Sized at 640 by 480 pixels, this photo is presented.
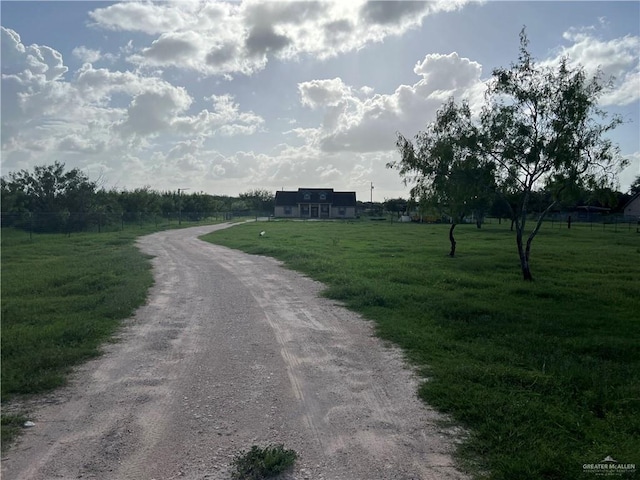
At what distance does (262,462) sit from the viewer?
375 centimetres

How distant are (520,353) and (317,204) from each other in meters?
83.8

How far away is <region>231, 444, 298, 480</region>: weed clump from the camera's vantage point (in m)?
3.67

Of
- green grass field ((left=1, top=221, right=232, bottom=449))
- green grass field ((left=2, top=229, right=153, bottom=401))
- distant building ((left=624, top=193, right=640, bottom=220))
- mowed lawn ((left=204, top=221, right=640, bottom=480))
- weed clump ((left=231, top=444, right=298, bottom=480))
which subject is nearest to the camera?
weed clump ((left=231, top=444, right=298, bottom=480))

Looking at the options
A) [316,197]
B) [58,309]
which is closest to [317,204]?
[316,197]

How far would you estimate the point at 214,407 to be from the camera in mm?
4891

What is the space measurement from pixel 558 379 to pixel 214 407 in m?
4.01

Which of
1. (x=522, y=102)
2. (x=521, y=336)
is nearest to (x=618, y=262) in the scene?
(x=522, y=102)

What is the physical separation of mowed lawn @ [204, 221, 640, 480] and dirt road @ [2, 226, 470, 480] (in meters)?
0.41

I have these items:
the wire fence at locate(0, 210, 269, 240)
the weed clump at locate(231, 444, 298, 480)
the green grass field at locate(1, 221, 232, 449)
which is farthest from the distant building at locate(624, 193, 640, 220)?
the weed clump at locate(231, 444, 298, 480)

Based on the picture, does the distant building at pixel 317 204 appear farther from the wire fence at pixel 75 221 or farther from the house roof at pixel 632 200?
the house roof at pixel 632 200

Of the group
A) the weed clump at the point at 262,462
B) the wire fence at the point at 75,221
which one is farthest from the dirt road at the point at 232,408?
the wire fence at the point at 75,221

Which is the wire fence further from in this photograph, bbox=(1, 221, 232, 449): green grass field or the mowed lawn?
the mowed lawn

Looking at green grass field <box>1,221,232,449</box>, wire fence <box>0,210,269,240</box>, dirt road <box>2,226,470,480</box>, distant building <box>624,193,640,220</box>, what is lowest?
dirt road <box>2,226,470,480</box>

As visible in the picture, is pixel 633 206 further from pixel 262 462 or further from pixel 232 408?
pixel 262 462
